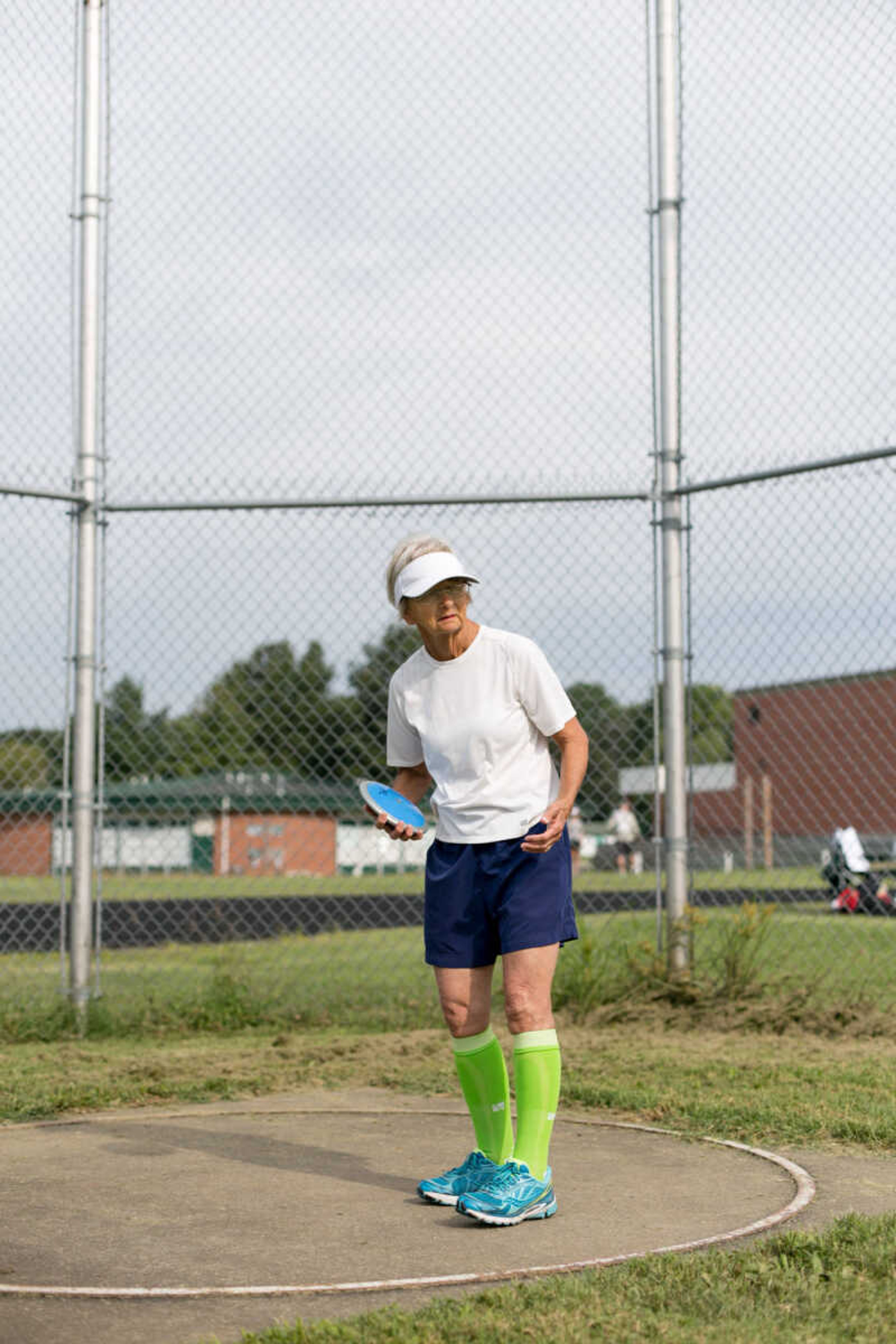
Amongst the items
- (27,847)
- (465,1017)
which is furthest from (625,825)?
(465,1017)

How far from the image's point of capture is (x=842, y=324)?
770 cm

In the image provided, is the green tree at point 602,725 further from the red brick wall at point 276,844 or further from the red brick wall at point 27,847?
the red brick wall at point 276,844

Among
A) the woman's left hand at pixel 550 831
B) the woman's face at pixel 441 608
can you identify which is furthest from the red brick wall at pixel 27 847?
the woman's left hand at pixel 550 831

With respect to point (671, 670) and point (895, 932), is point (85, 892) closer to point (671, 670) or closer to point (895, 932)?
point (671, 670)

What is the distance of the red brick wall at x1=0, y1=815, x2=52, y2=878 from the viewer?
40.4 feet

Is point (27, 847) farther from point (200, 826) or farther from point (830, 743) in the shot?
point (200, 826)

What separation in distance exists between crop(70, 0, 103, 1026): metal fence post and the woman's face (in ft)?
12.7

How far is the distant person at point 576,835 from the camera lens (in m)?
6.24

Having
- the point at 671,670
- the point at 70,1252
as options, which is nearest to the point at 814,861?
the point at 671,670

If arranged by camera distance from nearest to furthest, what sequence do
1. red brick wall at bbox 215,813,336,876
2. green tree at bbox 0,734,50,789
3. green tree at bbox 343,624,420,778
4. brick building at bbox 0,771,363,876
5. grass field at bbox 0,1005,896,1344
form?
grass field at bbox 0,1005,896,1344
green tree at bbox 0,734,50,789
green tree at bbox 343,624,420,778
brick building at bbox 0,771,363,876
red brick wall at bbox 215,813,336,876

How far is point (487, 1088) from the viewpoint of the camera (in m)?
4.42

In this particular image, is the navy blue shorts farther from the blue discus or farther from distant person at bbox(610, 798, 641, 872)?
distant person at bbox(610, 798, 641, 872)

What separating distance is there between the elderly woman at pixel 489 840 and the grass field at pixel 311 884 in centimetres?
406

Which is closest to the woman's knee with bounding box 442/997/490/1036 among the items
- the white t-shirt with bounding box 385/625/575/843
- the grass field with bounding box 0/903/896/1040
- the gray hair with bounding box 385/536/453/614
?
the white t-shirt with bounding box 385/625/575/843
